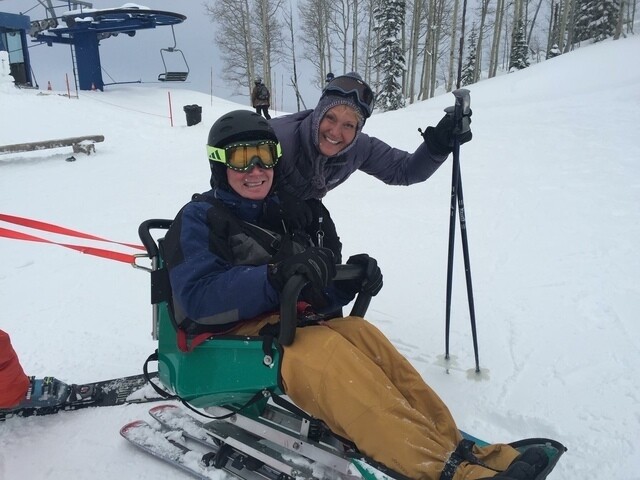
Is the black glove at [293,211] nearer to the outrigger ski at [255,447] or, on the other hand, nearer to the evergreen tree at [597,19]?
the outrigger ski at [255,447]

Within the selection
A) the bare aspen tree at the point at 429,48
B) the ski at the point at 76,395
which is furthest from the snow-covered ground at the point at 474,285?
the bare aspen tree at the point at 429,48

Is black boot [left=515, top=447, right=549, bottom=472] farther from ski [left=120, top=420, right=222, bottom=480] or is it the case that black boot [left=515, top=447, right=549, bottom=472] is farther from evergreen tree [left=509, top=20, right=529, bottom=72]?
evergreen tree [left=509, top=20, right=529, bottom=72]

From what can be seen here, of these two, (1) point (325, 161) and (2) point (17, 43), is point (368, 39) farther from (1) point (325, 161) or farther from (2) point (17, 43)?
(1) point (325, 161)

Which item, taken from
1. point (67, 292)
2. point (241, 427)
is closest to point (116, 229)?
point (67, 292)

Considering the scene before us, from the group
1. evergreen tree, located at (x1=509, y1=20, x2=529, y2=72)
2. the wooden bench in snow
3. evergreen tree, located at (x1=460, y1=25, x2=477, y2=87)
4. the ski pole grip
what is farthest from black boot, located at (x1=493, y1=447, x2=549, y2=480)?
evergreen tree, located at (x1=460, y1=25, x2=477, y2=87)

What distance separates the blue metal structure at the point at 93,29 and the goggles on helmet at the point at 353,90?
18890 mm

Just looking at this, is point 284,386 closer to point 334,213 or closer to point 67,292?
point 67,292

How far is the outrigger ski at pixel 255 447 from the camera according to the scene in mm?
2045

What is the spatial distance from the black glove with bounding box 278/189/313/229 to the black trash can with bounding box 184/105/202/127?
1372 centimetres

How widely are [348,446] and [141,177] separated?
8479 millimetres

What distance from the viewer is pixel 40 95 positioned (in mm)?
17219

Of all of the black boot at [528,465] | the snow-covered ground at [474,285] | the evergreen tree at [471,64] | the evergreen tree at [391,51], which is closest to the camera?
the black boot at [528,465]

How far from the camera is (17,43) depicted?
64.4ft

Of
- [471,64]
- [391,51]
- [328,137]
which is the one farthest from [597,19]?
[328,137]
